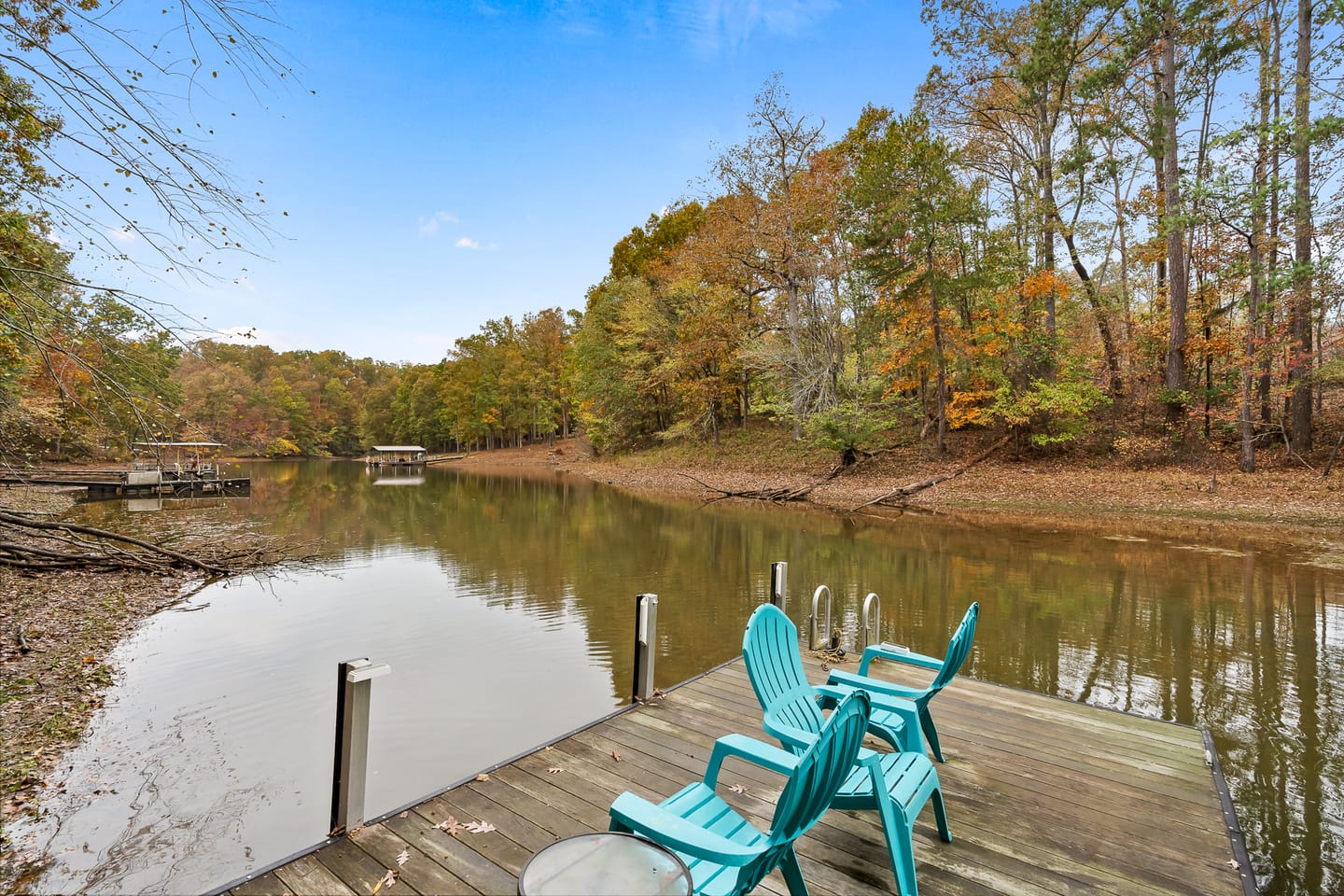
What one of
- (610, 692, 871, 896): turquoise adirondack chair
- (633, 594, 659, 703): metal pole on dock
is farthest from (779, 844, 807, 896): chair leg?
(633, 594, 659, 703): metal pole on dock

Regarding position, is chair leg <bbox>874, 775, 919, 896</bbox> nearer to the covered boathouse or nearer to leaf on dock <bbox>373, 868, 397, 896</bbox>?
leaf on dock <bbox>373, 868, 397, 896</bbox>

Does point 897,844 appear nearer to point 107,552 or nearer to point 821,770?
point 821,770

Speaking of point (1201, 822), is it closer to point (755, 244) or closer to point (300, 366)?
point (755, 244)

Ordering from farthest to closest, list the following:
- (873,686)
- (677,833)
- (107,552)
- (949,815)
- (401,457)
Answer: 1. (401,457)
2. (107,552)
3. (873,686)
4. (949,815)
5. (677,833)

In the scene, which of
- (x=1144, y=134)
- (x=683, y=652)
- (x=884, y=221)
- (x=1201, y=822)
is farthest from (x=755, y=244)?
(x=1201, y=822)

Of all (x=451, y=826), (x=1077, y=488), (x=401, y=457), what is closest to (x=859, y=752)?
(x=451, y=826)

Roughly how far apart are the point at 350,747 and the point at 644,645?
1948 millimetres

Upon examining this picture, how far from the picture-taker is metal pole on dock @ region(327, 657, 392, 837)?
103 inches

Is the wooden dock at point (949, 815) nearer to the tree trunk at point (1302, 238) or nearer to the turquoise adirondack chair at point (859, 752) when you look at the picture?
the turquoise adirondack chair at point (859, 752)

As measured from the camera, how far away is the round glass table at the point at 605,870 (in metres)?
1.38

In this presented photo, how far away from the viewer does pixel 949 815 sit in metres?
2.96

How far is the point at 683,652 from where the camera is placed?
6531mm

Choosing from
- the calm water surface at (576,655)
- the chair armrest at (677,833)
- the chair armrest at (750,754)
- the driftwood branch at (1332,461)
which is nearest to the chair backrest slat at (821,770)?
the chair armrest at (677,833)

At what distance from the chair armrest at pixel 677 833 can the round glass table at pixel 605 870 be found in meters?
0.24
